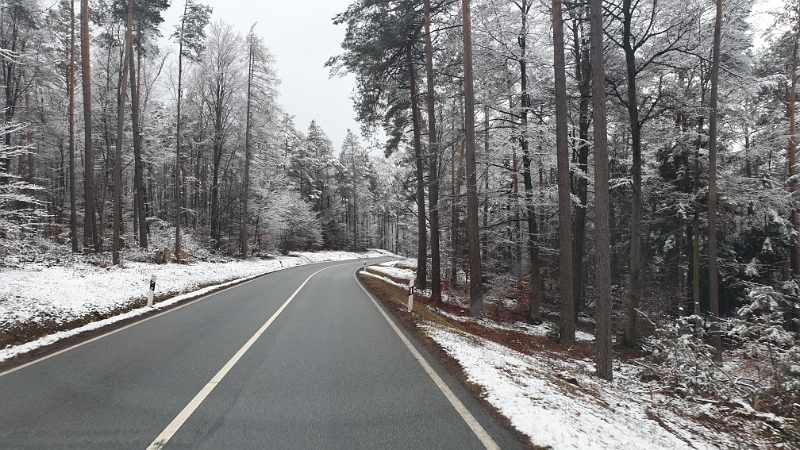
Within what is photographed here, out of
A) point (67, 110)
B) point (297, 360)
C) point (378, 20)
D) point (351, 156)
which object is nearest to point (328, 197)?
point (351, 156)

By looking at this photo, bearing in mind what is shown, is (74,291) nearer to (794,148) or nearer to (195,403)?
Answer: (195,403)

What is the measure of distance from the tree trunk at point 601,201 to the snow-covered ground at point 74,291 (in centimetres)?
1009

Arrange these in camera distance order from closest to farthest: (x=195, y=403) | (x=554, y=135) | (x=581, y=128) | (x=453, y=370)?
1. (x=195, y=403)
2. (x=453, y=370)
3. (x=554, y=135)
4. (x=581, y=128)

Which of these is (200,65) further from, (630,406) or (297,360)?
(630,406)

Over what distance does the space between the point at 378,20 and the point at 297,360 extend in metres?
12.6

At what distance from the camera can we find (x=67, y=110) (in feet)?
74.5

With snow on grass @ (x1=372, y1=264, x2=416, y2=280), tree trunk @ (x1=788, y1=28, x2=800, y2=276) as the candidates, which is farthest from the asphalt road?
tree trunk @ (x1=788, y1=28, x2=800, y2=276)

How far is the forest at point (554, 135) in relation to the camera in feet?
32.9

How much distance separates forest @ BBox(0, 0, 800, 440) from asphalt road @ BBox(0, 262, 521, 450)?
475cm

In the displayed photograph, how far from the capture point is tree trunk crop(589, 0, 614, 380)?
24.1ft

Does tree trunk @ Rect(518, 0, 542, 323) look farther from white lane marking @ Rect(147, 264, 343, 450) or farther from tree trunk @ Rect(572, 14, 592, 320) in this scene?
white lane marking @ Rect(147, 264, 343, 450)

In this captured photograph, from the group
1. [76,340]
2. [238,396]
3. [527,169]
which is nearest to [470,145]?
[527,169]

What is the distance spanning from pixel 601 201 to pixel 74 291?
12.4 m

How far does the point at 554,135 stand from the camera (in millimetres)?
12859
